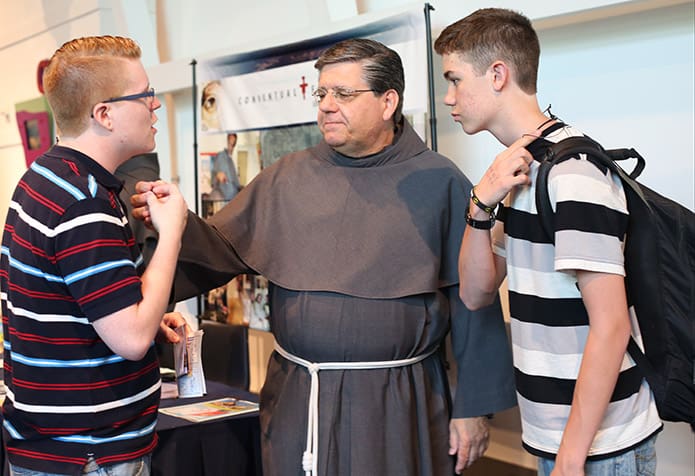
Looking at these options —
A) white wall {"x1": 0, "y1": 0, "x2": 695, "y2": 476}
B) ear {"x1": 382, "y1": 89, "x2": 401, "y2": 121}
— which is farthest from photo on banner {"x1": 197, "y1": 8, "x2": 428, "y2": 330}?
ear {"x1": 382, "y1": 89, "x2": 401, "y2": 121}

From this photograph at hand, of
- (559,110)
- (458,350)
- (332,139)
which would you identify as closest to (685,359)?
(458,350)

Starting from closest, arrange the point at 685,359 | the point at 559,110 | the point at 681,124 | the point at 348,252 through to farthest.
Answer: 1. the point at 685,359
2. the point at 348,252
3. the point at 681,124
4. the point at 559,110

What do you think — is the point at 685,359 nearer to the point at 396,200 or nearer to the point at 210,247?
the point at 396,200

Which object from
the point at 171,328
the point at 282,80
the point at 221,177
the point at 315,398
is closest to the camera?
the point at 171,328

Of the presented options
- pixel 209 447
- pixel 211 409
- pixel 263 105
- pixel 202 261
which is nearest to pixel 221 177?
pixel 263 105

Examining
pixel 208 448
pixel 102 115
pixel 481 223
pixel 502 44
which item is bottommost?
pixel 208 448

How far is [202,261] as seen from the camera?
2238 millimetres

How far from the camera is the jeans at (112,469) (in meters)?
1.58

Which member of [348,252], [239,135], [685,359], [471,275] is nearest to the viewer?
[685,359]

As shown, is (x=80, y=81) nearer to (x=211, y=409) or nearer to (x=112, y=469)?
(x=112, y=469)

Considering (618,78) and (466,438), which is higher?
(618,78)

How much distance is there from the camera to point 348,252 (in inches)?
88.6

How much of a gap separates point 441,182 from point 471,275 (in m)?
0.44

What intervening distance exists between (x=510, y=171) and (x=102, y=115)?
83cm
